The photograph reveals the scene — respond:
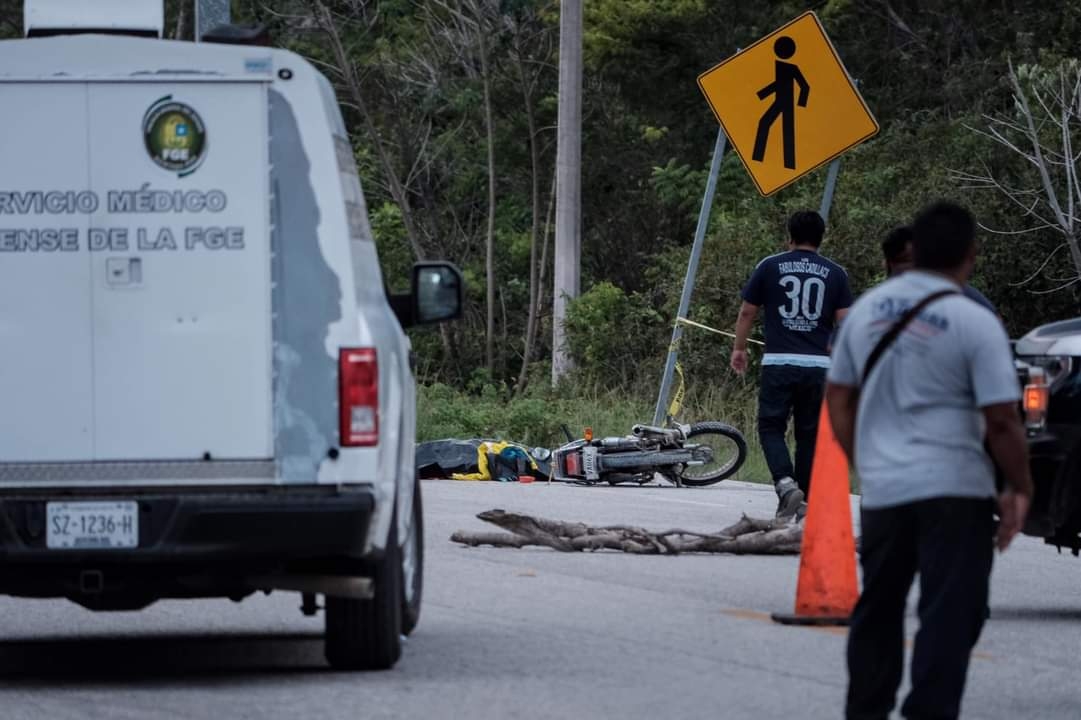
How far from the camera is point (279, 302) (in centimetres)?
782

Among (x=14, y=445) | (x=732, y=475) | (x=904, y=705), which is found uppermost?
(x=14, y=445)

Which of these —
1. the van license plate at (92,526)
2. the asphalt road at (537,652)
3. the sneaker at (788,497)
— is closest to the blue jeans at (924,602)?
the asphalt road at (537,652)

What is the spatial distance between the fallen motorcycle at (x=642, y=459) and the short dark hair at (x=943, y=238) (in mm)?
13246

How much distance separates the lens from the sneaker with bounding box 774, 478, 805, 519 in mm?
13242

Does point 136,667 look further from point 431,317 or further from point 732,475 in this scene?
point 732,475

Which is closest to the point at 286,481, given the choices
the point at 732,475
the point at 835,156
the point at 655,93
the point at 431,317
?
the point at 431,317

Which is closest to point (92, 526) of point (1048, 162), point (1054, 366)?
point (1054, 366)

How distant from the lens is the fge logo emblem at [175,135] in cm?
791

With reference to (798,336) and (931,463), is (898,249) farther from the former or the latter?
(798,336)

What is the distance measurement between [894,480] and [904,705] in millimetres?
629

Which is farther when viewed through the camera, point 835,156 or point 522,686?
point 835,156

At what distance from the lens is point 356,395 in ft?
25.6

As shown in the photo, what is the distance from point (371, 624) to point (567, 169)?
21316 mm

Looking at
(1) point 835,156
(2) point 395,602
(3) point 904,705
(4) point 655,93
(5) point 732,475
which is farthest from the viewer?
(4) point 655,93
